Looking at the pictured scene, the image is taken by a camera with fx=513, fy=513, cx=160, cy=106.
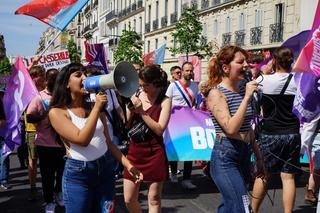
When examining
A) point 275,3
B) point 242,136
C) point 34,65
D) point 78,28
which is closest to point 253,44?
point 275,3

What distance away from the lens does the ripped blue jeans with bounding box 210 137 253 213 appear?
11.6ft

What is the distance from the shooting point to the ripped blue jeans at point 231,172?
3.54 metres

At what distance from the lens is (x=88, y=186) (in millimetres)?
3387

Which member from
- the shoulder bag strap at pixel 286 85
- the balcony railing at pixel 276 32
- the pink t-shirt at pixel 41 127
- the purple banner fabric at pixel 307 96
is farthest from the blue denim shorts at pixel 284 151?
the balcony railing at pixel 276 32

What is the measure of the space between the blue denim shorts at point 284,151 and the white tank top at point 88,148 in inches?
80.5

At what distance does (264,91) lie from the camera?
498 centimetres

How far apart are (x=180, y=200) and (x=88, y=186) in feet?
11.0

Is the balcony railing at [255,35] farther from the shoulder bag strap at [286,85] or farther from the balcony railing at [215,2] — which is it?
the shoulder bag strap at [286,85]

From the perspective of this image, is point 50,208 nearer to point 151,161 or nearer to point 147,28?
point 151,161

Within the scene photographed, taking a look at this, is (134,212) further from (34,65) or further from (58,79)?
(34,65)

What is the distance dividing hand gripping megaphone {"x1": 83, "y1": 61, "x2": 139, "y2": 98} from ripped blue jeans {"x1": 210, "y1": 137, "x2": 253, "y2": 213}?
838 mm

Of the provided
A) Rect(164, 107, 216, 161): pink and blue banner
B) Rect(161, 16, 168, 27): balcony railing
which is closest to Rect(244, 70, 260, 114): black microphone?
Rect(164, 107, 216, 161): pink and blue banner

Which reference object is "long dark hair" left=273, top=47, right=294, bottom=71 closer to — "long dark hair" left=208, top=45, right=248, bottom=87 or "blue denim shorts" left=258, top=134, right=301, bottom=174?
"blue denim shorts" left=258, top=134, right=301, bottom=174

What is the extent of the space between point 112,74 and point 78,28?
333 feet
